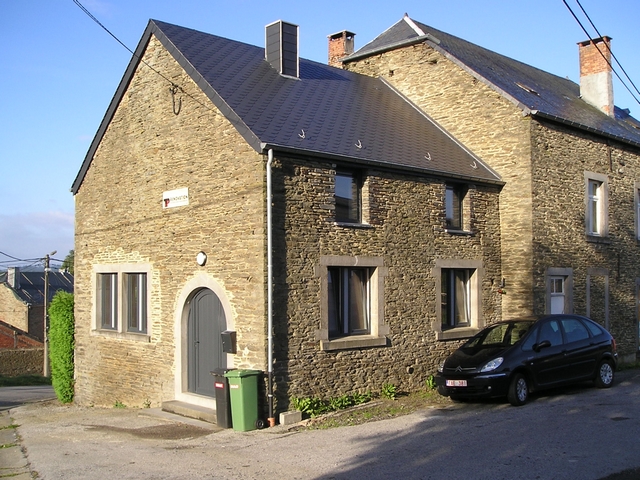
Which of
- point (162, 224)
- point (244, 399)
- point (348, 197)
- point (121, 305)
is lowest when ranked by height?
point (244, 399)

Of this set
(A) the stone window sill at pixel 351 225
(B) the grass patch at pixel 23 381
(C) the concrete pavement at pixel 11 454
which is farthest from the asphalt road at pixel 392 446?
(B) the grass patch at pixel 23 381

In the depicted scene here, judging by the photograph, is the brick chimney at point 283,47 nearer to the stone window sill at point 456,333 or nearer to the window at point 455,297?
the window at point 455,297

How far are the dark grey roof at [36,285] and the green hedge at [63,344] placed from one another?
36863 millimetres

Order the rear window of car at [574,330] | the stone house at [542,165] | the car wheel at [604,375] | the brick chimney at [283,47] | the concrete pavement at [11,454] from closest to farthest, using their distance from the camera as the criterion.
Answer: the concrete pavement at [11,454] < the rear window of car at [574,330] < the car wheel at [604,375] < the brick chimney at [283,47] < the stone house at [542,165]

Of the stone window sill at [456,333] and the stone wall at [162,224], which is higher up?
the stone wall at [162,224]

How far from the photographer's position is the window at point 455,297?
1573 centimetres

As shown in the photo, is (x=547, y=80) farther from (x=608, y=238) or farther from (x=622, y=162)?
(x=608, y=238)

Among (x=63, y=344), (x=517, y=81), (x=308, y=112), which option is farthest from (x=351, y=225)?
(x=517, y=81)

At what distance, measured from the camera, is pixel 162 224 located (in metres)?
15.0

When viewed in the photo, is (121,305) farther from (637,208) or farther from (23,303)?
(23,303)

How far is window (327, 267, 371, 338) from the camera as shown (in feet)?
44.7

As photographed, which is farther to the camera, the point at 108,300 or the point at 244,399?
the point at 108,300

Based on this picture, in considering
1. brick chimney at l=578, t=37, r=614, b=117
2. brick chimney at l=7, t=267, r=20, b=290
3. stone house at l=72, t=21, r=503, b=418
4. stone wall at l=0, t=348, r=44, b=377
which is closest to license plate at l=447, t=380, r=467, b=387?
stone house at l=72, t=21, r=503, b=418

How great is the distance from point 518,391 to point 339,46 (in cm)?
1414
